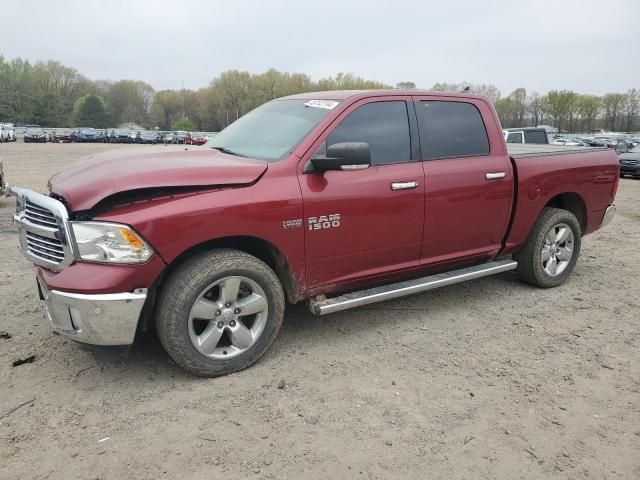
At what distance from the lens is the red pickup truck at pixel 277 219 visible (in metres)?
3.14

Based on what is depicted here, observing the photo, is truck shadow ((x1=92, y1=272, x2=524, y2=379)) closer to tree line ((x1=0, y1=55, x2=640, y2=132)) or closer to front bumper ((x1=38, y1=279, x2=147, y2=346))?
front bumper ((x1=38, y1=279, x2=147, y2=346))

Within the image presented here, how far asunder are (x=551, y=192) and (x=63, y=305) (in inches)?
174

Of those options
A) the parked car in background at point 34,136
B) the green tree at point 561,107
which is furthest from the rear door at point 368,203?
the green tree at point 561,107

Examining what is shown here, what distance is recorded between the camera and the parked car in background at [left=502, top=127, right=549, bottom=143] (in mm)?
15805

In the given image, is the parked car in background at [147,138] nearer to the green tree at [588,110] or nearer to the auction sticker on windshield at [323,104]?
the auction sticker on windshield at [323,104]

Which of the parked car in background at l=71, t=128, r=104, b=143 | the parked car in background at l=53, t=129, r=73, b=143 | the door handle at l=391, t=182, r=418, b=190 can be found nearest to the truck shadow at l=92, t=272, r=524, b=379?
the door handle at l=391, t=182, r=418, b=190

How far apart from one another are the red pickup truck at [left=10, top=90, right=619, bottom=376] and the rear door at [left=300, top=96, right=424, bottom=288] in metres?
0.01

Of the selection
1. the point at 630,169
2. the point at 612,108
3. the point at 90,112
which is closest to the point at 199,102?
the point at 90,112

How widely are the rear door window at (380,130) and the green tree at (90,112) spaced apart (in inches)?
4003

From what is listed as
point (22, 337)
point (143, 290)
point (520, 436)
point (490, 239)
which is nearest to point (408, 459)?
point (520, 436)

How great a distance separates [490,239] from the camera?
4.89 meters

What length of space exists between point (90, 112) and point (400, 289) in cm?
10366

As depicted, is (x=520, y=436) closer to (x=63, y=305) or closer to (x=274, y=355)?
(x=274, y=355)

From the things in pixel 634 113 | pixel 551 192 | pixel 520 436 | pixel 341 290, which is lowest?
pixel 520 436
